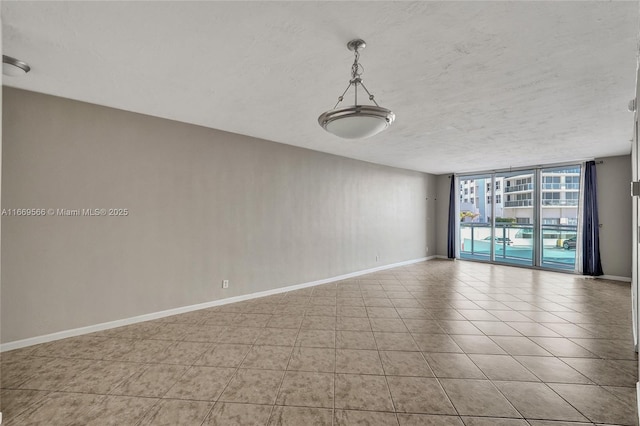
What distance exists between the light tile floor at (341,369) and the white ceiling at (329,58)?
2667mm

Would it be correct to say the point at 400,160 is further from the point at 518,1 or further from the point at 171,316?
the point at 171,316

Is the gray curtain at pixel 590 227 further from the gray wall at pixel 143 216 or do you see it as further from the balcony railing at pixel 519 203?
the gray wall at pixel 143 216

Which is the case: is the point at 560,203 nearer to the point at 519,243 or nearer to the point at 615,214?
the point at 615,214

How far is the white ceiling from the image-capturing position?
1736mm

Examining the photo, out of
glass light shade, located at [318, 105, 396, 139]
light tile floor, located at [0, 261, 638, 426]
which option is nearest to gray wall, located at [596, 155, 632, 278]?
light tile floor, located at [0, 261, 638, 426]

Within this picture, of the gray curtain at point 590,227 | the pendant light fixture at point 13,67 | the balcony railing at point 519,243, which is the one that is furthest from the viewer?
the balcony railing at point 519,243

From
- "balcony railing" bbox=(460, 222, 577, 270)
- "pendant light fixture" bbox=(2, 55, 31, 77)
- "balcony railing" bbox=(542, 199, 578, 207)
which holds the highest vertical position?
"pendant light fixture" bbox=(2, 55, 31, 77)

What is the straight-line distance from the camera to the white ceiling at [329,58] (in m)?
1.74

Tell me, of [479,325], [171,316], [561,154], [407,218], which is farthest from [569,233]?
[171,316]

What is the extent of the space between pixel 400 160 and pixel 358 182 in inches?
44.7

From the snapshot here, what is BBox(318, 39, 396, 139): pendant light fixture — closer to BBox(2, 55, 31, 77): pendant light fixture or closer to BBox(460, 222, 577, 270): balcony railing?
BBox(2, 55, 31, 77): pendant light fixture

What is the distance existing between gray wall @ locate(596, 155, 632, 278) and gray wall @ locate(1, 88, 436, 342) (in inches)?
234

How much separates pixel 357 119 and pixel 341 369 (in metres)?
2.17

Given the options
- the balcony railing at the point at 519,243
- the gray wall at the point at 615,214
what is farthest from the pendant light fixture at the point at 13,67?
the gray wall at the point at 615,214
